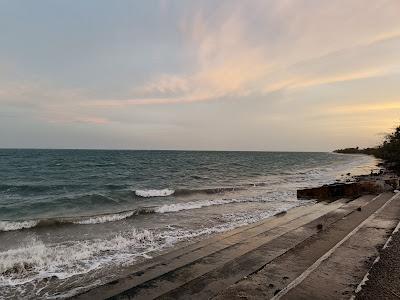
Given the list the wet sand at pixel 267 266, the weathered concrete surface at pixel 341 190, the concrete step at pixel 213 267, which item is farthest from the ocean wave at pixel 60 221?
the weathered concrete surface at pixel 341 190

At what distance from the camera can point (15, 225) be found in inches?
630

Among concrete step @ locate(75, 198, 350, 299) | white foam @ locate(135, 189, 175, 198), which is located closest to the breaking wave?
concrete step @ locate(75, 198, 350, 299)

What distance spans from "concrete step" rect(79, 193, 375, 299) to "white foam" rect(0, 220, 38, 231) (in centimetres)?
950

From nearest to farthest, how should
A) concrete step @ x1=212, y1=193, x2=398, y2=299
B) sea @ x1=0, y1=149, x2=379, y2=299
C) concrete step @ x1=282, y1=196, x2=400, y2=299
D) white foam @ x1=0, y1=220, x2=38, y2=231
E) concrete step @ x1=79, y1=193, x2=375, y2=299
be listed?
concrete step @ x1=282, y1=196, x2=400, y2=299, concrete step @ x1=212, y1=193, x2=398, y2=299, concrete step @ x1=79, y1=193, x2=375, y2=299, sea @ x1=0, y1=149, x2=379, y2=299, white foam @ x1=0, y1=220, x2=38, y2=231

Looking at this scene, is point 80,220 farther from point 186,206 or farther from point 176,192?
point 176,192

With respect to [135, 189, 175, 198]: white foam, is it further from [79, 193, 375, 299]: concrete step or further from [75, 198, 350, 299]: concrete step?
[79, 193, 375, 299]: concrete step

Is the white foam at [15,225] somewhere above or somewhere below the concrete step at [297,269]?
below

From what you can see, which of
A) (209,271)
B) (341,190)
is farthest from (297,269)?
(341,190)

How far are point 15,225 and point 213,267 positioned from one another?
11406mm

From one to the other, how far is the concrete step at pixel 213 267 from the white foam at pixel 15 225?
950 cm

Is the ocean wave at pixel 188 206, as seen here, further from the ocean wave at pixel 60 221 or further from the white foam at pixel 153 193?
the white foam at pixel 153 193

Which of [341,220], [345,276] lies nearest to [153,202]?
[341,220]

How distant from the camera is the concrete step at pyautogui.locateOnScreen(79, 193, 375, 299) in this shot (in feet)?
23.6

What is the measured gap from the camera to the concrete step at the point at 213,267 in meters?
7.18
